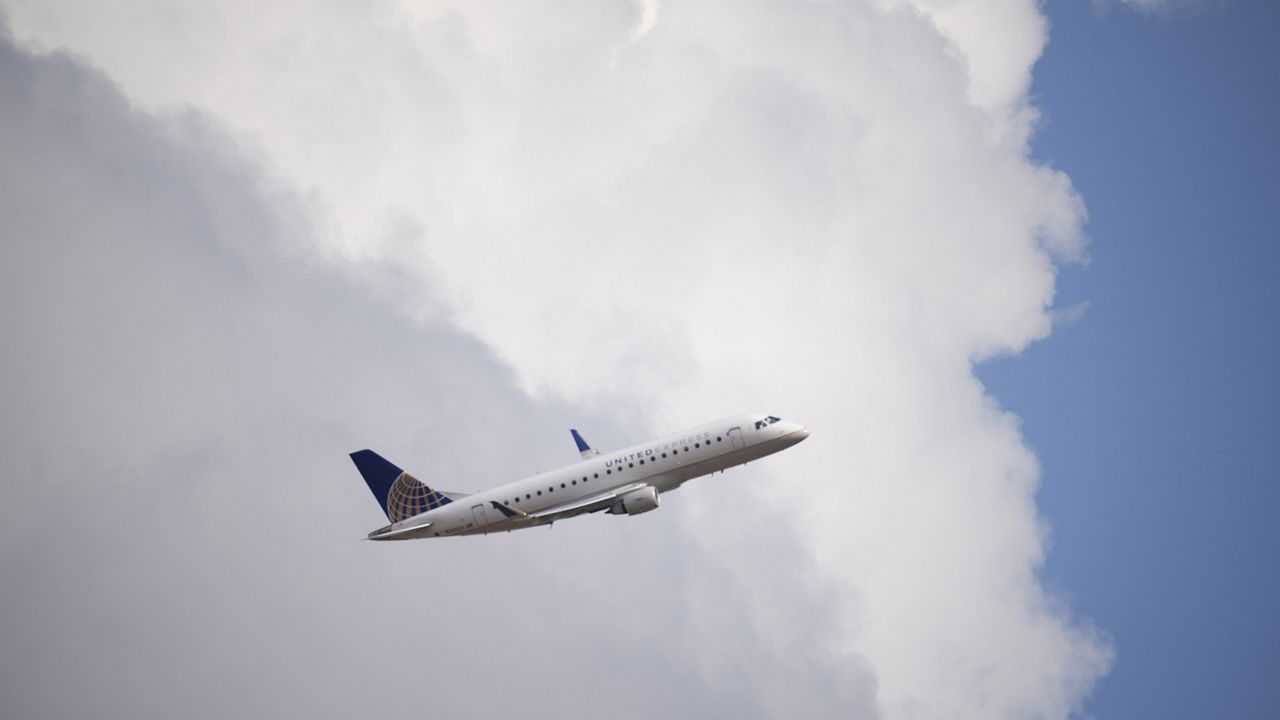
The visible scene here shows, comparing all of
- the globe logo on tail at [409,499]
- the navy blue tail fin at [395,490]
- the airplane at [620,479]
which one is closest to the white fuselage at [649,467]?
the airplane at [620,479]

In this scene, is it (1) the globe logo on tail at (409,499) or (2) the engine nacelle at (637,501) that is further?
(1) the globe logo on tail at (409,499)

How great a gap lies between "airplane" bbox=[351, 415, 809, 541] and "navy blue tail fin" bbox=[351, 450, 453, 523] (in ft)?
9.81

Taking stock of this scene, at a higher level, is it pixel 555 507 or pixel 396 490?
pixel 396 490

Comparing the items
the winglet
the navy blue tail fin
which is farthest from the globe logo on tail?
the winglet

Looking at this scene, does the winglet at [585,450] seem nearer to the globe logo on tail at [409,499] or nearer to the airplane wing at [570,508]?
the airplane wing at [570,508]

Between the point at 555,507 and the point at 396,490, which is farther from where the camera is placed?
the point at 396,490

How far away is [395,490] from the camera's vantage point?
111500 mm

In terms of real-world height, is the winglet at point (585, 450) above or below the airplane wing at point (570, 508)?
above

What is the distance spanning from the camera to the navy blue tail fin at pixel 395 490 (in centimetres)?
10950

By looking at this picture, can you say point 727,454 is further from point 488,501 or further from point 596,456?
point 488,501

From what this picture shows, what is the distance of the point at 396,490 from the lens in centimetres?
11144

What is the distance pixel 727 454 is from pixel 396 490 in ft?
113

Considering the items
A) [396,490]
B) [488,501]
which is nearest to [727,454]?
[488,501]

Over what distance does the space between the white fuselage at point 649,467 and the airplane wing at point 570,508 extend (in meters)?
0.22
